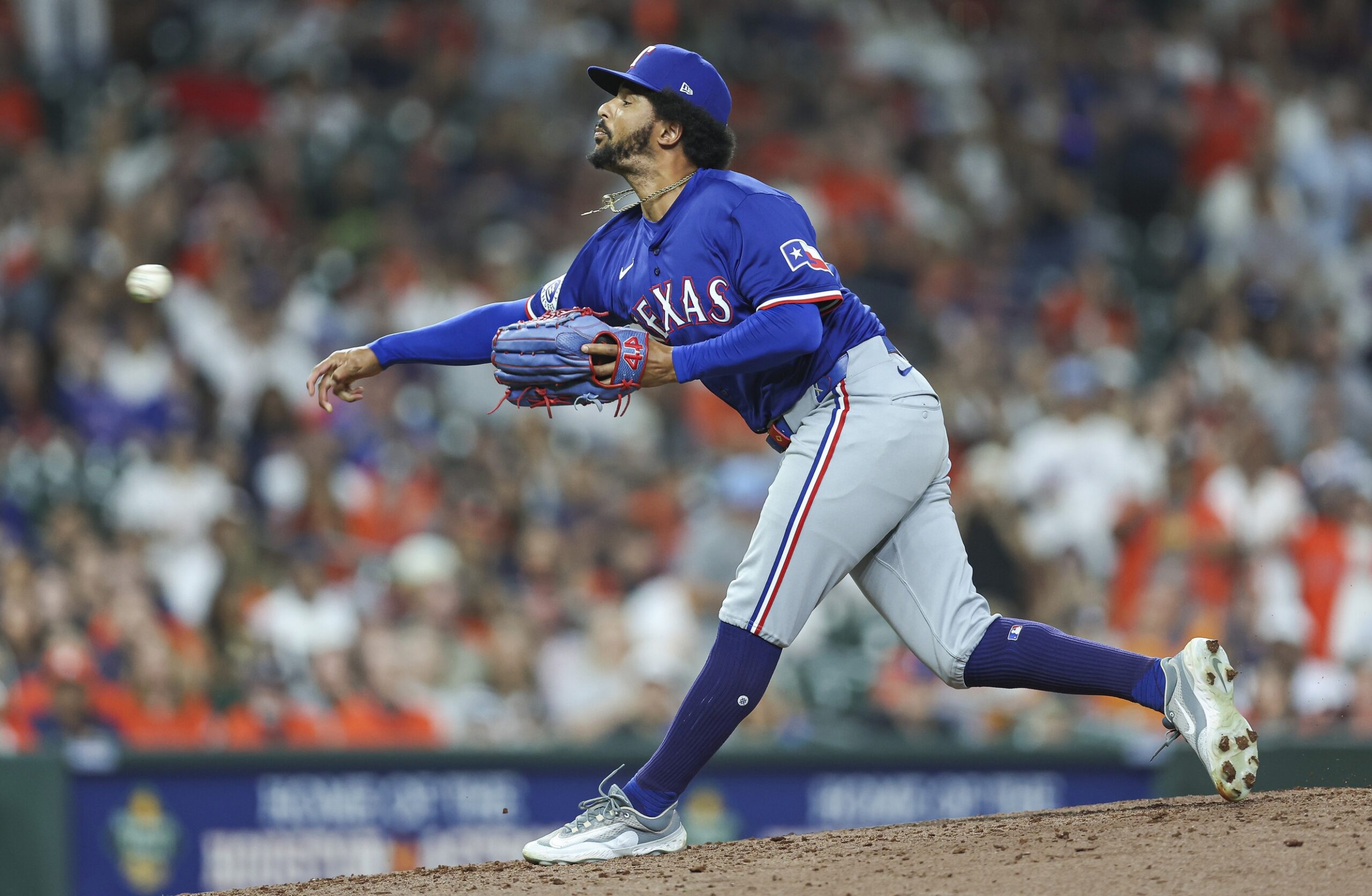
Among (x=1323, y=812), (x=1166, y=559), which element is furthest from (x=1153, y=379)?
(x=1323, y=812)

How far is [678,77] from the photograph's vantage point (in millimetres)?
4113

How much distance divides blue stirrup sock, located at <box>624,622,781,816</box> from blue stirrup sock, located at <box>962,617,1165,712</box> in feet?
1.67


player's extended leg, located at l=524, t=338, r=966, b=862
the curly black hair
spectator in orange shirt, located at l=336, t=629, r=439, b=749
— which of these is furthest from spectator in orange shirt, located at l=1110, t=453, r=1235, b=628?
the curly black hair

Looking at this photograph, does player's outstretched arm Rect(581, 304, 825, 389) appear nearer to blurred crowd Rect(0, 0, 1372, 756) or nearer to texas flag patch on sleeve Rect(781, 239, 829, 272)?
texas flag patch on sleeve Rect(781, 239, 829, 272)

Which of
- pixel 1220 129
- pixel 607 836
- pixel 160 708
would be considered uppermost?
pixel 1220 129

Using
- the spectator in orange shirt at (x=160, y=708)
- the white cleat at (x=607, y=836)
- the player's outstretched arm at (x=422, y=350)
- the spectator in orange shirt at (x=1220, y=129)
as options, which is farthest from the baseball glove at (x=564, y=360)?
the spectator in orange shirt at (x=1220, y=129)

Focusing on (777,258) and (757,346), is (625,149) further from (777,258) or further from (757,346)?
Result: (757,346)

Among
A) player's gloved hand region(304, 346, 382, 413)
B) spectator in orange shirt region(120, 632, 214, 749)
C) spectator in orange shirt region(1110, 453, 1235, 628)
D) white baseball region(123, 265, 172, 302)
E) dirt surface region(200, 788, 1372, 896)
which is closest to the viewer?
dirt surface region(200, 788, 1372, 896)

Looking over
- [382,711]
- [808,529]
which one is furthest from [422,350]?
[382,711]

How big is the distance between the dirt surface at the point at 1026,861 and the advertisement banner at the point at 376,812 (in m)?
2.10

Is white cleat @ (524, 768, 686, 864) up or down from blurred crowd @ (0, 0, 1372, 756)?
down

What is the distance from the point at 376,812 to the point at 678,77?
3.59 m

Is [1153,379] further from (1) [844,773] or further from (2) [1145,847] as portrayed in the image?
(2) [1145,847]

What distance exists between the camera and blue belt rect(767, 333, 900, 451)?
13.3ft
